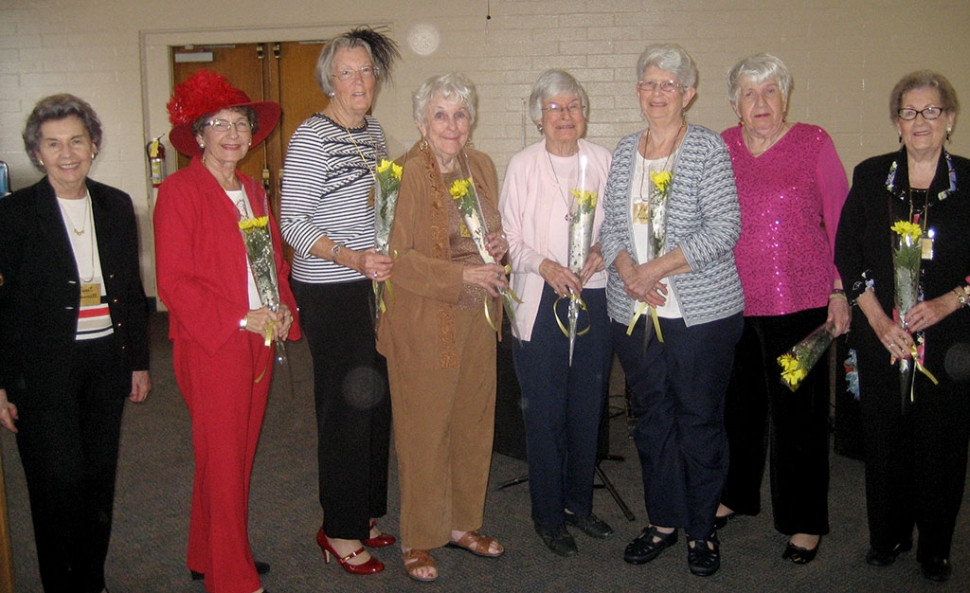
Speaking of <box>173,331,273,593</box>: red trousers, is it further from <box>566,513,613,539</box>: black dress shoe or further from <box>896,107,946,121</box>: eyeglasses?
<box>896,107,946,121</box>: eyeglasses

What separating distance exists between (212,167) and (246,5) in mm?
6106

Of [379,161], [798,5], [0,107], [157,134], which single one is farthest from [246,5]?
[379,161]

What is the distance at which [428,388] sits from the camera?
9.07 feet

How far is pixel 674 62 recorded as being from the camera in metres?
2.68

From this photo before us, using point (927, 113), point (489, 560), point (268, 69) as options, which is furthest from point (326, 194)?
point (268, 69)

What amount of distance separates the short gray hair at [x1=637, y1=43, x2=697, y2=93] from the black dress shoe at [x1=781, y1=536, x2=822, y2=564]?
1802mm

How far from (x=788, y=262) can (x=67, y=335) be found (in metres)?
2.46

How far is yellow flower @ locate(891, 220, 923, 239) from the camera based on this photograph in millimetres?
2551

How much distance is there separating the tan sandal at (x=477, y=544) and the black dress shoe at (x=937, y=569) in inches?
61.6

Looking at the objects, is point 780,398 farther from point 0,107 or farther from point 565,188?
point 0,107

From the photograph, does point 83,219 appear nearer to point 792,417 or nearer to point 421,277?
point 421,277

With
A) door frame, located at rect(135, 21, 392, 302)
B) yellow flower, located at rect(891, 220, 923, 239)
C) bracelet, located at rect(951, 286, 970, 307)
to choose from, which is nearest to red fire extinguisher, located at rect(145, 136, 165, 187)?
door frame, located at rect(135, 21, 392, 302)

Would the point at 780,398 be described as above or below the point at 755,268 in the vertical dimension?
below

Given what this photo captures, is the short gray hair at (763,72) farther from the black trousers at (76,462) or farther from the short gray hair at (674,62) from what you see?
the black trousers at (76,462)
